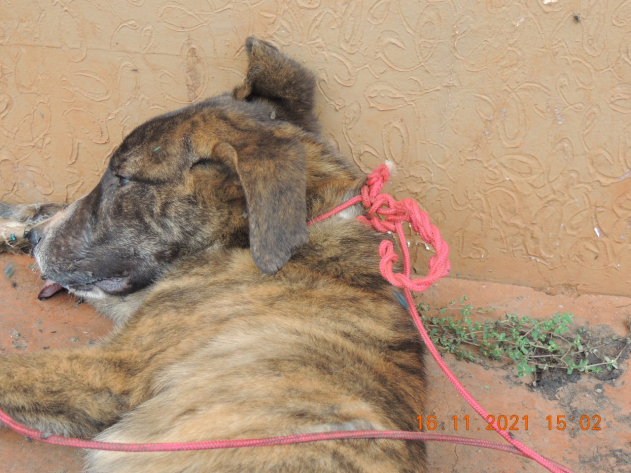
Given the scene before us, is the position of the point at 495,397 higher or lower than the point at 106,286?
lower

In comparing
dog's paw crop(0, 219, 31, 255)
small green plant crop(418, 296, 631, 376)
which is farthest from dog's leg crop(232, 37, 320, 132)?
dog's paw crop(0, 219, 31, 255)

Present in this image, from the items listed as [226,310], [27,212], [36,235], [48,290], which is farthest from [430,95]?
[27,212]

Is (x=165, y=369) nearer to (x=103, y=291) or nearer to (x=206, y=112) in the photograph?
(x=103, y=291)

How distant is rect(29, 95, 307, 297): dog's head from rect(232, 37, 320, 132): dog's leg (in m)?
0.21

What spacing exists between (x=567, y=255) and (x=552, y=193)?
444 millimetres

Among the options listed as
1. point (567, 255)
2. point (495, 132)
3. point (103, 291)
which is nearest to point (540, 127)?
point (495, 132)

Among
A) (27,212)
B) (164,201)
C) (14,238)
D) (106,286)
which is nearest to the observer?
(164,201)

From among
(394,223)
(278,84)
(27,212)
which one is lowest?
(27,212)

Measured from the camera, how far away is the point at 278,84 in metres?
2.88

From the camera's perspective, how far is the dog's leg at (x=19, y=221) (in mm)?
3383

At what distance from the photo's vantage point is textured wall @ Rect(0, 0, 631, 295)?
287 centimetres

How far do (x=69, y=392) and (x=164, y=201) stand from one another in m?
0.92
